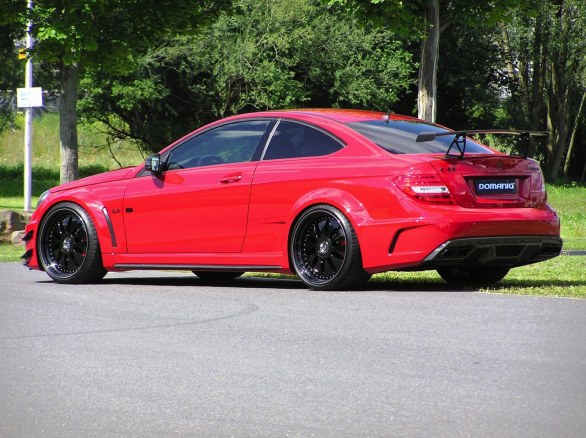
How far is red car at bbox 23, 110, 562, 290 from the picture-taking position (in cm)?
934

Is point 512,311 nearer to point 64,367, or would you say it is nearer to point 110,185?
point 64,367

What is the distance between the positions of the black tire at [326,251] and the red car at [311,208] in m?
0.01

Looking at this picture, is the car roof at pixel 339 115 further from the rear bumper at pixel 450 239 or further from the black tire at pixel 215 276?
the black tire at pixel 215 276

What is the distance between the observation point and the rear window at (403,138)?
9820 mm

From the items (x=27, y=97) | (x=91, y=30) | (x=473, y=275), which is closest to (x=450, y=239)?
(x=473, y=275)

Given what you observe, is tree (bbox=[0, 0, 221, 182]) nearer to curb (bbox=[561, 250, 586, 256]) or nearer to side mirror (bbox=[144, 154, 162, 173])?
curb (bbox=[561, 250, 586, 256])

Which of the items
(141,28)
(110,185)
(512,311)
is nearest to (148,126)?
(141,28)

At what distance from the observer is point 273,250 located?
10039mm

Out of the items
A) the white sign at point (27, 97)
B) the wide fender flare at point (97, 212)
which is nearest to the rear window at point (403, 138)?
the wide fender flare at point (97, 212)

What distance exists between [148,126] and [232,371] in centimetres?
4041

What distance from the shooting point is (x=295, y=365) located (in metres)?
6.48

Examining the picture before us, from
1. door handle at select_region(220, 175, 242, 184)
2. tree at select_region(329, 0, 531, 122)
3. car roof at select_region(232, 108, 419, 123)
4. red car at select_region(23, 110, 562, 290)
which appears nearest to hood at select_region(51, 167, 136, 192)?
red car at select_region(23, 110, 562, 290)

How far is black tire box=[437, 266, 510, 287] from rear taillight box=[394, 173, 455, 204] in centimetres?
142

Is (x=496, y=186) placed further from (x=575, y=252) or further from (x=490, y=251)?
(x=575, y=252)
